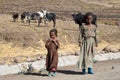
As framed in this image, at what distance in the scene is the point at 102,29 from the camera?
2992 cm

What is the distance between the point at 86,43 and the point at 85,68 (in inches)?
26.3

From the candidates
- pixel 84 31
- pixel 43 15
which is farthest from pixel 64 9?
pixel 84 31

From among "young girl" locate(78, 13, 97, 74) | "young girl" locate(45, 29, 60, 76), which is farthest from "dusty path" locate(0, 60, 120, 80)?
"young girl" locate(78, 13, 97, 74)

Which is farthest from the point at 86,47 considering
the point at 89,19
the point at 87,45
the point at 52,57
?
the point at 52,57

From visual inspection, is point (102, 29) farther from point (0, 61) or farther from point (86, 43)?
point (86, 43)

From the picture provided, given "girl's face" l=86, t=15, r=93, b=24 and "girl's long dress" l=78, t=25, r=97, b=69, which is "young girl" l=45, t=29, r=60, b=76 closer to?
"girl's long dress" l=78, t=25, r=97, b=69

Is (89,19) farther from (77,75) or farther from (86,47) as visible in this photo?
(77,75)

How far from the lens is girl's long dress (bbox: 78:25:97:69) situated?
11805mm

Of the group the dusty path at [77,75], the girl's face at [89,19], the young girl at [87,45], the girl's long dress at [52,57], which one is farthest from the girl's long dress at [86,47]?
the girl's long dress at [52,57]

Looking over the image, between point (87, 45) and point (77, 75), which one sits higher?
point (87, 45)

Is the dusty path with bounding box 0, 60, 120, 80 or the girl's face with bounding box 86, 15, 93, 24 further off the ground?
the girl's face with bounding box 86, 15, 93, 24

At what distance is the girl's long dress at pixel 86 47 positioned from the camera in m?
11.8

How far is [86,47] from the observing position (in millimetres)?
11828

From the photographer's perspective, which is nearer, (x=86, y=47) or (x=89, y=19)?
(x=89, y=19)
